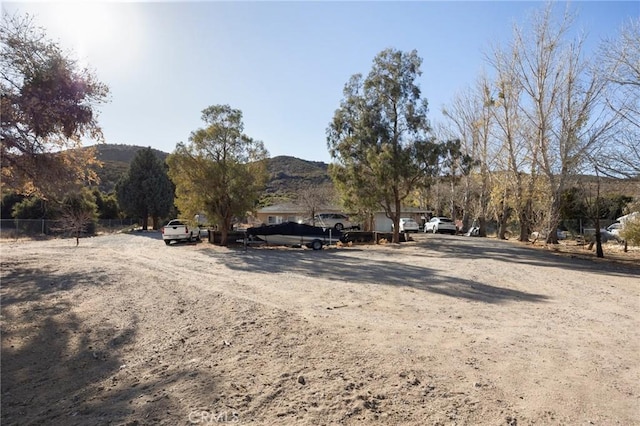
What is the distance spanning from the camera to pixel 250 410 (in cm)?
385

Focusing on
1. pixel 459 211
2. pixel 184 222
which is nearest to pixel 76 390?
pixel 184 222

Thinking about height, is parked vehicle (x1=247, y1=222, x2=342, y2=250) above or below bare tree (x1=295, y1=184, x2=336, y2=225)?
below

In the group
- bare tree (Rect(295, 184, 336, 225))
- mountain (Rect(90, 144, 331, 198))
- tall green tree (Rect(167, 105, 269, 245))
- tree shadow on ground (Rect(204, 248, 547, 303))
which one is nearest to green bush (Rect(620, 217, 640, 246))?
tree shadow on ground (Rect(204, 248, 547, 303))

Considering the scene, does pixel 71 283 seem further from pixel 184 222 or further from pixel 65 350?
pixel 184 222

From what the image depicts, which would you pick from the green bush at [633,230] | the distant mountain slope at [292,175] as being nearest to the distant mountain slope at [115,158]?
the distant mountain slope at [292,175]

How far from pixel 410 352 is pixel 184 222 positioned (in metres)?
24.0

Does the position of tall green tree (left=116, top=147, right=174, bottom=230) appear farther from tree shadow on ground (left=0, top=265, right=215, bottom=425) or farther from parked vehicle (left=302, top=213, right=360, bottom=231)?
tree shadow on ground (left=0, top=265, right=215, bottom=425)

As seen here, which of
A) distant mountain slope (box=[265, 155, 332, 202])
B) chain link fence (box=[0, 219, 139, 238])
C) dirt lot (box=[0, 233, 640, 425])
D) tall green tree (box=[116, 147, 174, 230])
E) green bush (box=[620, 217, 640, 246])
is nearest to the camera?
dirt lot (box=[0, 233, 640, 425])

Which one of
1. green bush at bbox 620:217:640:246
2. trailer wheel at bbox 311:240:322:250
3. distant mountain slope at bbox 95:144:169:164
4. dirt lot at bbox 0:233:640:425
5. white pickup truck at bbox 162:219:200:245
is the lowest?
dirt lot at bbox 0:233:640:425

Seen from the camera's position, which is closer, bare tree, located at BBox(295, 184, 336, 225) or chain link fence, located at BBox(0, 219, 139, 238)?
→ chain link fence, located at BBox(0, 219, 139, 238)

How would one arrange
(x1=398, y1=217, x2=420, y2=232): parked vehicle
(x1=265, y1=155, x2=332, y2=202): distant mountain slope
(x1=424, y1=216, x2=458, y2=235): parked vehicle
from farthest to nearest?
(x1=265, y1=155, x2=332, y2=202): distant mountain slope, (x1=398, y1=217, x2=420, y2=232): parked vehicle, (x1=424, y1=216, x2=458, y2=235): parked vehicle

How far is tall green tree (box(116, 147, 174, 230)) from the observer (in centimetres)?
5175

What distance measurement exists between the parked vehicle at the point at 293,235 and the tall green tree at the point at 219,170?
1.64 metres

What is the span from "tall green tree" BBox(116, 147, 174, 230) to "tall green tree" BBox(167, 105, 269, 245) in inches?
1189
